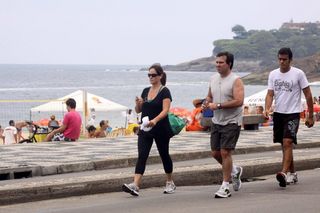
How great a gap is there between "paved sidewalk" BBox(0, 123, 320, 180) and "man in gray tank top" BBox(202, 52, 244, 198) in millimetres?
3819

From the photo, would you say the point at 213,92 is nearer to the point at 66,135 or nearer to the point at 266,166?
the point at 266,166

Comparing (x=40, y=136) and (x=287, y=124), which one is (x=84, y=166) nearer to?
(x=287, y=124)

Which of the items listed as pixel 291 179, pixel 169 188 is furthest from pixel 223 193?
pixel 291 179

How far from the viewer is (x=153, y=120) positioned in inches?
413

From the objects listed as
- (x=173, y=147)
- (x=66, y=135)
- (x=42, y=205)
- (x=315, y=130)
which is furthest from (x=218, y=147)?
(x=315, y=130)

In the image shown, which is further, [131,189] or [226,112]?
[131,189]

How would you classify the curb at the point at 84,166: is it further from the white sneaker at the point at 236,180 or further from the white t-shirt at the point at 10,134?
the white t-shirt at the point at 10,134

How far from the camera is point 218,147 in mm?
10406

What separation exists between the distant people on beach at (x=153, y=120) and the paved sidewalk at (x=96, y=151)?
9.66 feet

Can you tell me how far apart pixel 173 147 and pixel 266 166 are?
150 inches

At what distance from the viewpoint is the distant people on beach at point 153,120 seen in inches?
416

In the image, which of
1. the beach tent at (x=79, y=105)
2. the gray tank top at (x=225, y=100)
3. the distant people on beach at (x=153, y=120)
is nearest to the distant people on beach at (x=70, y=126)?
the distant people on beach at (x=153, y=120)

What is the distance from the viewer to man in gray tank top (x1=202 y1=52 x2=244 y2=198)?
1021cm

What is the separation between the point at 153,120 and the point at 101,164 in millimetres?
3611
